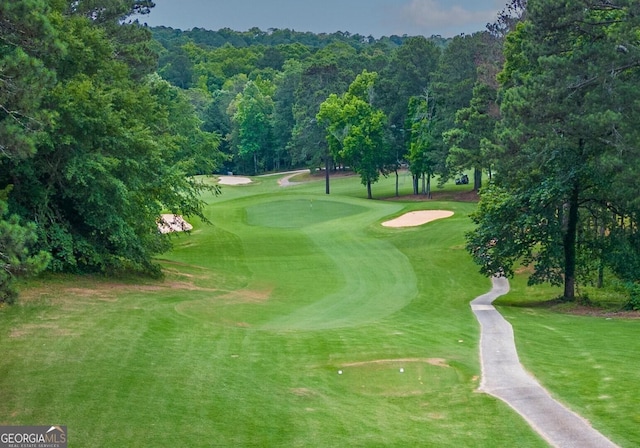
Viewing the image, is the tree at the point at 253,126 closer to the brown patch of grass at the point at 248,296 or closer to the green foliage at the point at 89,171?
the green foliage at the point at 89,171

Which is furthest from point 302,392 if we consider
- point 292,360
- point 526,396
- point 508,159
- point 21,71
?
point 508,159

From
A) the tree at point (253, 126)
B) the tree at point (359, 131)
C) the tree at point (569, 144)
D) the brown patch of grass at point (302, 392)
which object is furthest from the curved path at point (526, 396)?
the tree at point (253, 126)

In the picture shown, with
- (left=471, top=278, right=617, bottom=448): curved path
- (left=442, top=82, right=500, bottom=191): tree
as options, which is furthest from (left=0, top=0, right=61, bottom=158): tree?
(left=442, top=82, right=500, bottom=191): tree

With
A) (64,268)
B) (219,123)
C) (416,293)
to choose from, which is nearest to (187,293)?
(64,268)

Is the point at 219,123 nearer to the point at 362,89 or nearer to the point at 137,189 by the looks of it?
the point at 362,89

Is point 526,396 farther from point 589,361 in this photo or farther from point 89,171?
point 89,171

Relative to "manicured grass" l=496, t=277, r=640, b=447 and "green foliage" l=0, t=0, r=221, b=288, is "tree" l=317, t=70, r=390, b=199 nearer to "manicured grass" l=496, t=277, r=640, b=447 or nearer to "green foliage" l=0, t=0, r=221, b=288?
"green foliage" l=0, t=0, r=221, b=288
